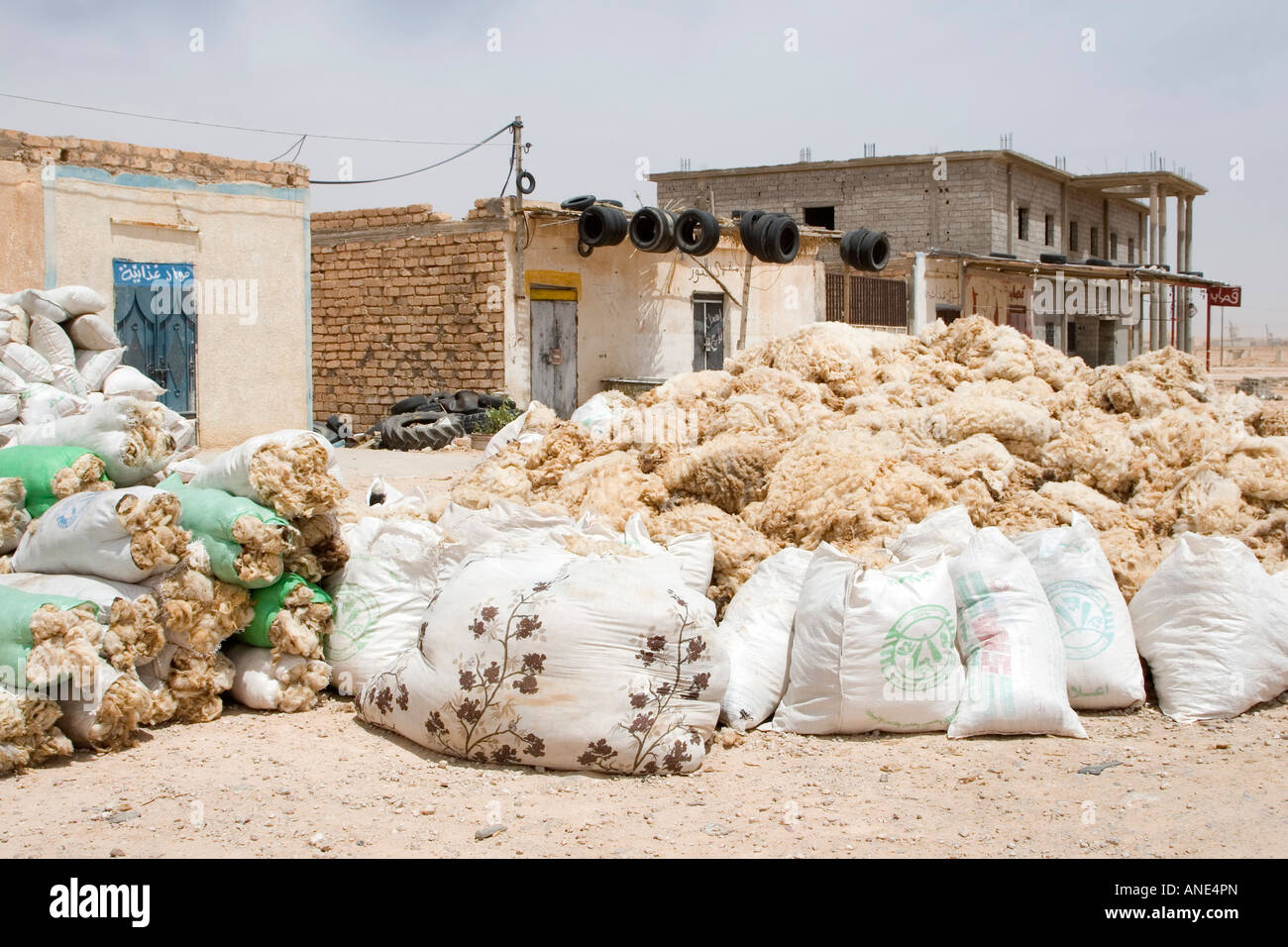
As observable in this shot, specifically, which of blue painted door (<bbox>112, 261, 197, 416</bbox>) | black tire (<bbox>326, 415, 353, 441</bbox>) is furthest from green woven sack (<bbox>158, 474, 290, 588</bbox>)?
black tire (<bbox>326, 415, 353, 441</bbox>)

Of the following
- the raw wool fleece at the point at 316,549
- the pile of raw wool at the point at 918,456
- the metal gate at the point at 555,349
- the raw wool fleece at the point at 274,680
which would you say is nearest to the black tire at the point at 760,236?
the metal gate at the point at 555,349

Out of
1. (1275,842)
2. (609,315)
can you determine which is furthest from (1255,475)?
(609,315)

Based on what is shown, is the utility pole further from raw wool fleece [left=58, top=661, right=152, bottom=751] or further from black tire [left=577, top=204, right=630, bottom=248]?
raw wool fleece [left=58, top=661, right=152, bottom=751]

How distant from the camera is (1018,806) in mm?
2994

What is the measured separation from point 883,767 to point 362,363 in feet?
43.3

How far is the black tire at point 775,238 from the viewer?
16.1 m

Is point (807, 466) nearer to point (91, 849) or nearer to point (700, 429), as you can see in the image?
point (700, 429)

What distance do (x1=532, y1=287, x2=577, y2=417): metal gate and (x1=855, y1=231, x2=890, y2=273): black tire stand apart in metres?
5.85

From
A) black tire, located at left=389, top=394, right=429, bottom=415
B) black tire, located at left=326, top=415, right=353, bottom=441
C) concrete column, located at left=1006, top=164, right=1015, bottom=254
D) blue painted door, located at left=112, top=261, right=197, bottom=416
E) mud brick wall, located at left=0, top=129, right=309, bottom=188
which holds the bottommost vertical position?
black tire, located at left=326, top=415, right=353, bottom=441

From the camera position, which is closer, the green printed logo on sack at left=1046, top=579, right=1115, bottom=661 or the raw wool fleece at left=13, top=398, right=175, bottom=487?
the green printed logo on sack at left=1046, top=579, right=1115, bottom=661

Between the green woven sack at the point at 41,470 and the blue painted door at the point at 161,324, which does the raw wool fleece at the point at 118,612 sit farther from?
the blue painted door at the point at 161,324

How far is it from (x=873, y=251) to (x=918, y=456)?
47.3ft

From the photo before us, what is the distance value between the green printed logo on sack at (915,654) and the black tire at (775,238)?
43.1 ft

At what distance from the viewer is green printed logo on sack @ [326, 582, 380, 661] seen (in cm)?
403
